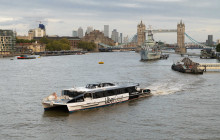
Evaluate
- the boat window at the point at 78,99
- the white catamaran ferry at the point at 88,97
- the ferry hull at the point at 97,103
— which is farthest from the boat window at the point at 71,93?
the ferry hull at the point at 97,103

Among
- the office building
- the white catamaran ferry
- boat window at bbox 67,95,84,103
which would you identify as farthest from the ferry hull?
the office building

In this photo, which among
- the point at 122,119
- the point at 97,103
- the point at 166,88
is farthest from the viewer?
the point at 166,88

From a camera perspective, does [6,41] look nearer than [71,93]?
No

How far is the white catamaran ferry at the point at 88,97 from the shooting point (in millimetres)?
21766

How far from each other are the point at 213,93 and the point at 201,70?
19.3m

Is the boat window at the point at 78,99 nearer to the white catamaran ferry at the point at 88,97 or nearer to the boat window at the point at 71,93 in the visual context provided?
the white catamaran ferry at the point at 88,97

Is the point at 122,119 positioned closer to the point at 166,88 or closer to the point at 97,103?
the point at 97,103

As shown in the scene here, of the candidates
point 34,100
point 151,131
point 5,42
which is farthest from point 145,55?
point 151,131

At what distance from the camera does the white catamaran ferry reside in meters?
21.8

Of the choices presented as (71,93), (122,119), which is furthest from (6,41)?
(122,119)

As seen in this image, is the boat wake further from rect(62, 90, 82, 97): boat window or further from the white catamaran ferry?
rect(62, 90, 82, 97): boat window

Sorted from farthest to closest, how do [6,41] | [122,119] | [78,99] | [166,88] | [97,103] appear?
1. [6,41]
2. [166,88]
3. [97,103]
4. [78,99]
5. [122,119]

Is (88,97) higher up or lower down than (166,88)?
higher up

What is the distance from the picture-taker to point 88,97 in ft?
74.4
